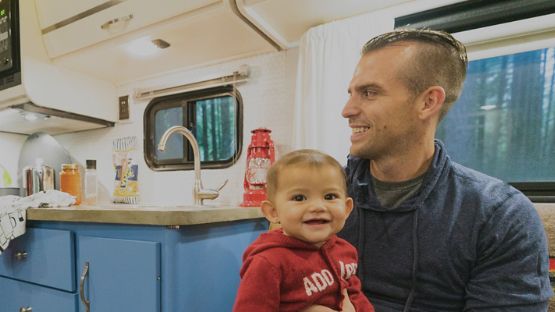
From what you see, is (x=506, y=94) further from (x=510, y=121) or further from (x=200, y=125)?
(x=200, y=125)

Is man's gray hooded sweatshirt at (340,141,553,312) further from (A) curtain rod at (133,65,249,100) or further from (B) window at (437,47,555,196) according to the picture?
(A) curtain rod at (133,65,249,100)

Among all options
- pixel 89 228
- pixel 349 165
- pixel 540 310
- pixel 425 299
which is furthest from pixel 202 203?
pixel 540 310

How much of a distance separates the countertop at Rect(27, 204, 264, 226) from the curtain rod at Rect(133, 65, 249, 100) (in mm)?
864

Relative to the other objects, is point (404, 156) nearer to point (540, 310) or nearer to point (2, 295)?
point (540, 310)

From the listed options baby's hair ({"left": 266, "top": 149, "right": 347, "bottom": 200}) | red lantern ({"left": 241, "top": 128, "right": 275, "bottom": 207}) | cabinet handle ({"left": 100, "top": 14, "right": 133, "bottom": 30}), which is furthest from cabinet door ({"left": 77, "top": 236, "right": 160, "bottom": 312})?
cabinet handle ({"left": 100, "top": 14, "right": 133, "bottom": 30})

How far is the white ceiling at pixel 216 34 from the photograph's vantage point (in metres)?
1.33

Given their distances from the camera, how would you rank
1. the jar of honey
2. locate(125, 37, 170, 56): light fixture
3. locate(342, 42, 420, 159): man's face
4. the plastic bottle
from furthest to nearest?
1. the plastic bottle
2. the jar of honey
3. locate(125, 37, 170, 56): light fixture
4. locate(342, 42, 420, 159): man's face

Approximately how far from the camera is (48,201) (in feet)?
4.64

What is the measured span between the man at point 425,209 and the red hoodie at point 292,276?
18 centimetres

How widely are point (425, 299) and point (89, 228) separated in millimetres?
1193

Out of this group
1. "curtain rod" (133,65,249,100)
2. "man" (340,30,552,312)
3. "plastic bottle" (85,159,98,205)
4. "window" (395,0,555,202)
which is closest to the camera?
"man" (340,30,552,312)

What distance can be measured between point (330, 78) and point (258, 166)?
555 mm

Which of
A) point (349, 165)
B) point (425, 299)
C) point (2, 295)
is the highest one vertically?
point (349, 165)

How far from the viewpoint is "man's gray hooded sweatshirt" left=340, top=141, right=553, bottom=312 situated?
0.78 m
